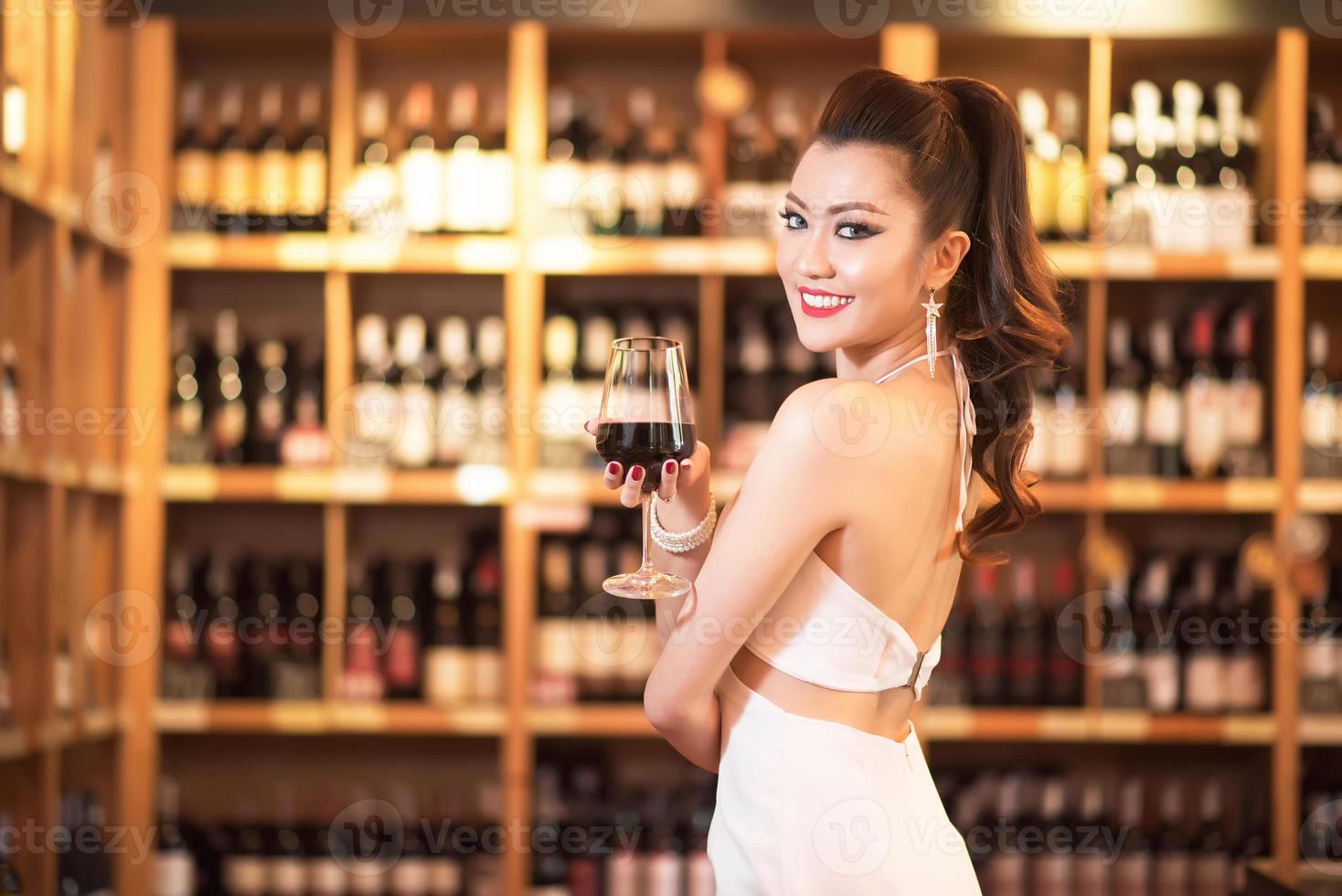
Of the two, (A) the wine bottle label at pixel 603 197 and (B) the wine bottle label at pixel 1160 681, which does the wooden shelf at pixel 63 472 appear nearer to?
(A) the wine bottle label at pixel 603 197

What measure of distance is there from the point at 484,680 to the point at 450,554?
30 cm

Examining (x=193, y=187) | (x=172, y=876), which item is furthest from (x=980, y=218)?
(x=172, y=876)

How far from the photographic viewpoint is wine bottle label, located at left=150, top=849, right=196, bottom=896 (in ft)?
8.43

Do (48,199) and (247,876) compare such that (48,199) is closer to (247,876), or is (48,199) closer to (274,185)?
(274,185)

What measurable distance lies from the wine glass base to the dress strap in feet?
0.78

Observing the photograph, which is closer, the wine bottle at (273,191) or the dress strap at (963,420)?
the dress strap at (963,420)

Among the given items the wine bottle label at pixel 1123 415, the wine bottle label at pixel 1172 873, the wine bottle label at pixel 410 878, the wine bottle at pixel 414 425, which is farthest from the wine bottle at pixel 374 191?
the wine bottle label at pixel 1172 873

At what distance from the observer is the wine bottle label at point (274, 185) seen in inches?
106

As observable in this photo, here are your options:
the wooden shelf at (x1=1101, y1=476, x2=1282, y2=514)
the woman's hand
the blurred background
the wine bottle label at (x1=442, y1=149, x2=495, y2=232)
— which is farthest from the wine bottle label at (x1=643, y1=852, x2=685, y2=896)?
the woman's hand

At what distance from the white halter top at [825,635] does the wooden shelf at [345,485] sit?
5.23 feet

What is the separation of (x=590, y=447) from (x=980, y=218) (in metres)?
1.57

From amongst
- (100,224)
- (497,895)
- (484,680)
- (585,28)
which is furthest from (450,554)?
(585,28)

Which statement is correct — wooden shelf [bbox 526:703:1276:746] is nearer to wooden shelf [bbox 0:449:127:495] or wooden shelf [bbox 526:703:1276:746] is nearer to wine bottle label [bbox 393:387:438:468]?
wine bottle label [bbox 393:387:438:468]

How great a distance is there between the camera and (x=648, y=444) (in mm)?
1126
